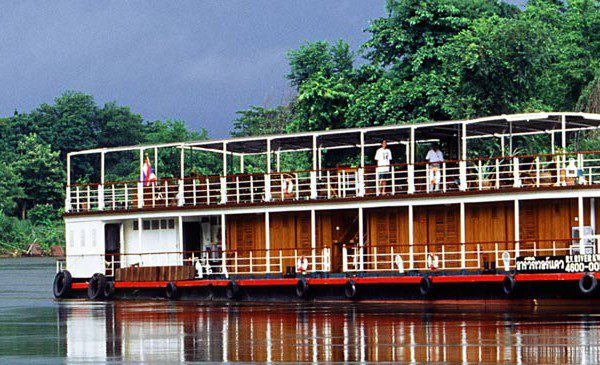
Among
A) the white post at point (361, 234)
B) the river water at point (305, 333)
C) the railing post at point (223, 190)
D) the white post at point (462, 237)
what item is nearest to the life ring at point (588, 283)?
the river water at point (305, 333)

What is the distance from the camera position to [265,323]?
27016 mm

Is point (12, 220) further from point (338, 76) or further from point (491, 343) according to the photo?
point (491, 343)

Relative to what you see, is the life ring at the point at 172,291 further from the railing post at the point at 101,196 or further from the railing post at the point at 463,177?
the railing post at the point at 463,177

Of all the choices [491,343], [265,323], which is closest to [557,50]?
[265,323]

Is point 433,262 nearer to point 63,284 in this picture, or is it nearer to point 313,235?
point 313,235

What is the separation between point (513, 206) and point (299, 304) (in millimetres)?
5868

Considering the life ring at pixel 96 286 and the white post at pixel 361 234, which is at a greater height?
the white post at pixel 361 234

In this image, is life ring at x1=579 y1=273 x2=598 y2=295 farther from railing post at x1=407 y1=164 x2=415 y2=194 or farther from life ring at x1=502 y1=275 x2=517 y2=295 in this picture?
railing post at x1=407 y1=164 x2=415 y2=194

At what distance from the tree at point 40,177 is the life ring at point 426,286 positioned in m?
62.1

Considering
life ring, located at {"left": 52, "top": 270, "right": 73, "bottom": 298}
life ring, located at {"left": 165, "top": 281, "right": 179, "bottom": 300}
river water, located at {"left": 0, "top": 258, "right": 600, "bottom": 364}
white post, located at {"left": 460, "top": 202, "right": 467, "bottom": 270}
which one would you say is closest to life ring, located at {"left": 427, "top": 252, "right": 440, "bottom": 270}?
white post, located at {"left": 460, "top": 202, "right": 467, "bottom": 270}

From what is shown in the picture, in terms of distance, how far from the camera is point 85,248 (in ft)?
123

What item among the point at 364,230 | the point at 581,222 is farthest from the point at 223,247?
the point at 581,222

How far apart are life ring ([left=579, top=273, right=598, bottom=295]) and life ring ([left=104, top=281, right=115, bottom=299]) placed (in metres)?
14.0

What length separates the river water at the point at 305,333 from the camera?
2059cm
